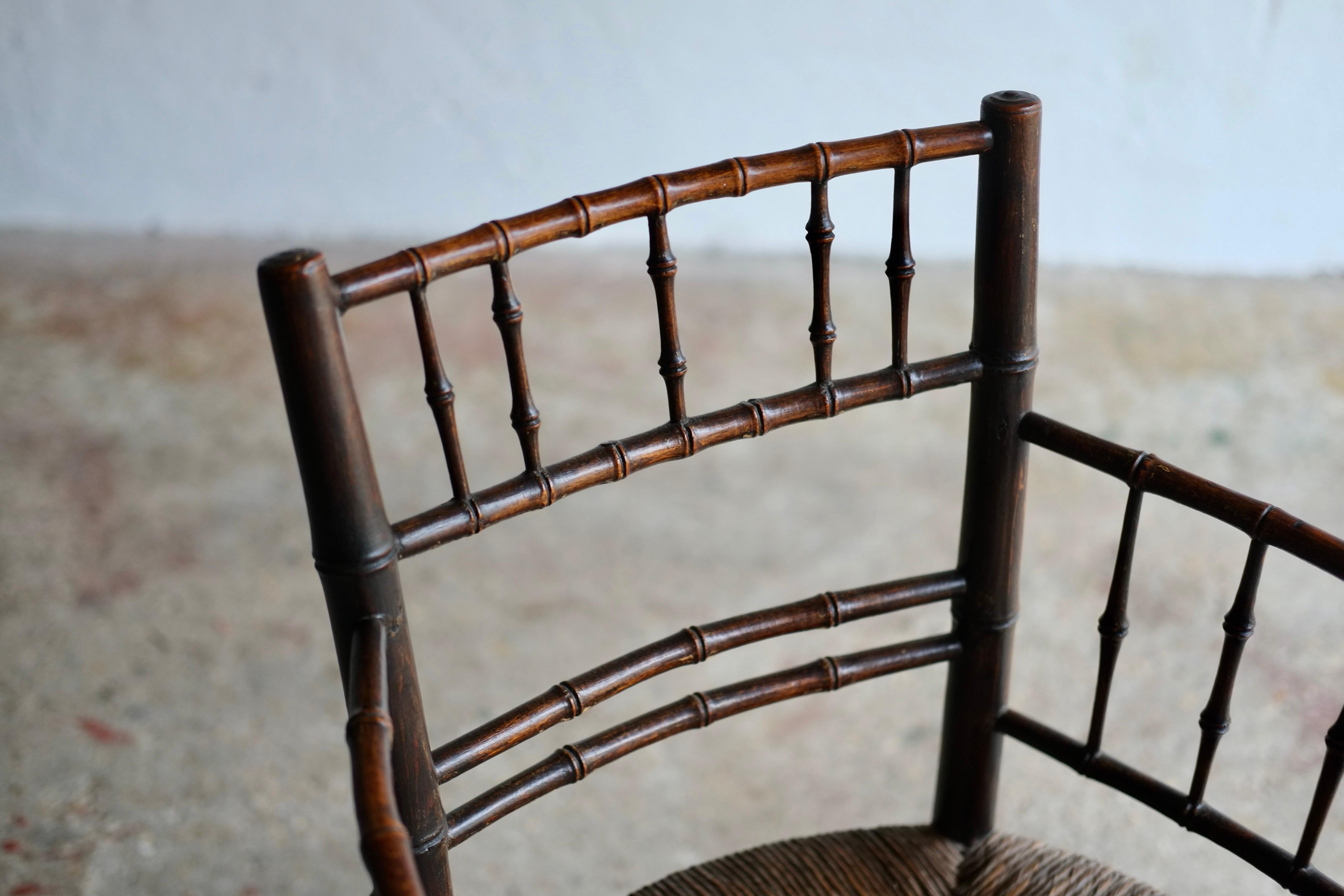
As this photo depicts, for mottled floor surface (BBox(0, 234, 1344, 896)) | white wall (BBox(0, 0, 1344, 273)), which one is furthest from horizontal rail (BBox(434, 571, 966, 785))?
white wall (BBox(0, 0, 1344, 273))

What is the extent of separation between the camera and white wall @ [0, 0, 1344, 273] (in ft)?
8.34

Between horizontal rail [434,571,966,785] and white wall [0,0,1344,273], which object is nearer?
horizontal rail [434,571,966,785]

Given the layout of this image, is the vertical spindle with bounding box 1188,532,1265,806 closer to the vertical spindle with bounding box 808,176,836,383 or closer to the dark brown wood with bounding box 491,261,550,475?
the vertical spindle with bounding box 808,176,836,383

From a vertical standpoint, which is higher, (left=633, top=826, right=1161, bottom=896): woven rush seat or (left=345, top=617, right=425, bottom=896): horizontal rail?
(left=345, top=617, right=425, bottom=896): horizontal rail

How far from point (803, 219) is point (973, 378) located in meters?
2.16

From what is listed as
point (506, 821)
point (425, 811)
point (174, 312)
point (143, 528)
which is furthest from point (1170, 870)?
point (174, 312)

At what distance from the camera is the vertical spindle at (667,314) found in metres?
0.62

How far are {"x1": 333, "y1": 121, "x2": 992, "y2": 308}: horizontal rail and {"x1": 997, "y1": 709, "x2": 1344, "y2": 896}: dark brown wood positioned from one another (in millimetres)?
383

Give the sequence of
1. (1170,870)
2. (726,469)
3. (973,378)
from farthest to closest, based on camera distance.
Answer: (726,469)
(1170,870)
(973,378)

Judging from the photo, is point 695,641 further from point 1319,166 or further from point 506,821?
point 1319,166

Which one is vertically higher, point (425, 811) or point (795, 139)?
point (795, 139)

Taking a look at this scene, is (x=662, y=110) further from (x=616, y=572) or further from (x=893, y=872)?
(x=893, y=872)

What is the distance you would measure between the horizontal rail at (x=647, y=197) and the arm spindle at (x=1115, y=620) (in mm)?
218

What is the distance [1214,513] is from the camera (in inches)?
25.4
